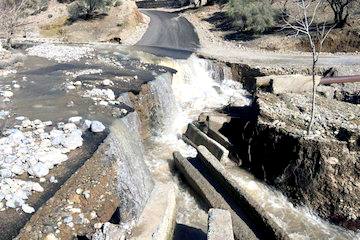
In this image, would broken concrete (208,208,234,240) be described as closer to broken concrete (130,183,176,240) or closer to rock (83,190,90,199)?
broken concrete (130,183,176,240)

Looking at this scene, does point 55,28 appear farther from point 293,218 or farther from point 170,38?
point 293,218

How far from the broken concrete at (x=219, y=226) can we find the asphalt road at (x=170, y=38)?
54.2 feet

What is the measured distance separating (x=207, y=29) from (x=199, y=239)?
27.9 metres

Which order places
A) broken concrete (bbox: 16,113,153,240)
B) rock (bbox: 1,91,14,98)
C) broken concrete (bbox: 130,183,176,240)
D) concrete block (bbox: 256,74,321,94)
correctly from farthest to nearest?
concrete block (bbox: 256,74,321,94)
rock (bbox: 1,91,14,98)
broken concrete (bbox: 130,183,176,240)
broken concrete (bbox: 16,113,153,240)

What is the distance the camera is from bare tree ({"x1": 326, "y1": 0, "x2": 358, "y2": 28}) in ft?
95.4

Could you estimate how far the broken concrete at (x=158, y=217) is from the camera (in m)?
9.19

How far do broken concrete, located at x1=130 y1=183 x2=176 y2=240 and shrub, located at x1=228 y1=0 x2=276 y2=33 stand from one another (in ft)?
74.9

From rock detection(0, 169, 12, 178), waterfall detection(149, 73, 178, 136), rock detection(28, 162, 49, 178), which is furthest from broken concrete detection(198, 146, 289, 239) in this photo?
rock detection(0, 169, 12, 178)

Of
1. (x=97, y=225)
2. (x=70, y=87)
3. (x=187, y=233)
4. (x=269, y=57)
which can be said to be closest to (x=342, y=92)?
(x=269, y=57)

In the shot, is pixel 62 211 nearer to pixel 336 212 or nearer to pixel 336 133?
pixel 336 212

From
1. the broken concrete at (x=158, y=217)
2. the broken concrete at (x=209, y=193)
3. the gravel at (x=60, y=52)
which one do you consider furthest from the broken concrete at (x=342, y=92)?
the gravel at (x=60, y=52)

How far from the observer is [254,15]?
105 ft

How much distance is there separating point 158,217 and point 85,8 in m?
30.7

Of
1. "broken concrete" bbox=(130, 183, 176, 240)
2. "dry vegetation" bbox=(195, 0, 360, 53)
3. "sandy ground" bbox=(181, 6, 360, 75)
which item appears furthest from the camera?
"dry vegetation" bbox=(195, 0, 360, 53)
